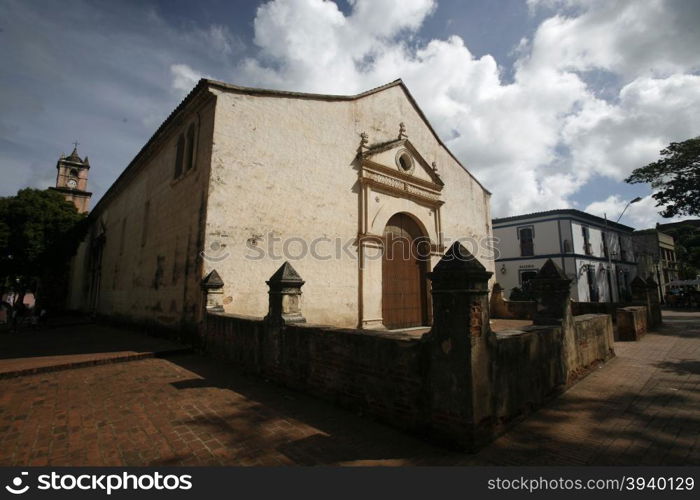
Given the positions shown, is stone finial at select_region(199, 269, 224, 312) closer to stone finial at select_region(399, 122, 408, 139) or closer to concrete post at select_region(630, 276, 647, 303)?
stone finial at select_region(399, 122, 408, 139)

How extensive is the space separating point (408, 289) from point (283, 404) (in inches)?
331

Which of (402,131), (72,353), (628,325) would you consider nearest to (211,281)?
(72,353)

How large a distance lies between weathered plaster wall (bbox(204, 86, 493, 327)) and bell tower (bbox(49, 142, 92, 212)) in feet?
115

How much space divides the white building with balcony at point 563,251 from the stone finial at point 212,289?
74.9ft

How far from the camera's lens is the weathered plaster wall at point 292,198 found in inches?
328

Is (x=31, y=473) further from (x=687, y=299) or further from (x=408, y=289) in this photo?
(x=687, y=299)

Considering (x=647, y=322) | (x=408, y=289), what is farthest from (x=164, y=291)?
(x=647, y=322)

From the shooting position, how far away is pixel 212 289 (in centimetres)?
775

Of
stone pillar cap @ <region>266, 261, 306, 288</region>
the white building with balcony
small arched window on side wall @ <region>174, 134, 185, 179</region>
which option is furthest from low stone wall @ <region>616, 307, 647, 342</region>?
the white building with balcony

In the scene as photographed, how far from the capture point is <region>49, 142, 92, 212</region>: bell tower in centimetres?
3403

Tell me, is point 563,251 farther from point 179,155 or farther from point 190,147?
point 179,155

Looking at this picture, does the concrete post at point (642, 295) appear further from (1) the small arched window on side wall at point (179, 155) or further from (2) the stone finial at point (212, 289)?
(1) the small arched window on side wall at point (179, 155)

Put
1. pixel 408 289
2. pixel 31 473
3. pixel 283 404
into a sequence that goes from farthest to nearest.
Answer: pixel 408 289
pixel 283 404
pixel 31 473

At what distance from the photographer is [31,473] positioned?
2.80m
